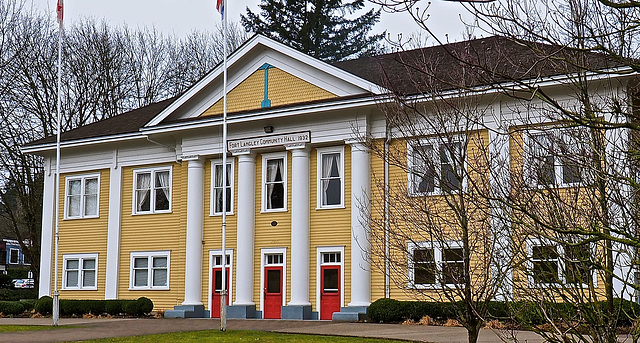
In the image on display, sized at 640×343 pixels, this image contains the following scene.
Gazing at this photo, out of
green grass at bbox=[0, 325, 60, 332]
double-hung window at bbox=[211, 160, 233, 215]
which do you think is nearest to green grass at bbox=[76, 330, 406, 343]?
green grass at bbox=[0, 325, 60, 332]

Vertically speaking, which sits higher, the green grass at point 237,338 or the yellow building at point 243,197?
the yellow building at point 243,197

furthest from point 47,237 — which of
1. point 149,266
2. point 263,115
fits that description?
point 263,115

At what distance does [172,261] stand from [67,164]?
286 inches

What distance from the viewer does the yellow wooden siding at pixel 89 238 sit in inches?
1307

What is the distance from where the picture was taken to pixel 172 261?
31516 millimetres

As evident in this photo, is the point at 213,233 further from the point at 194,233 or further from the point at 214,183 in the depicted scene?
the point at 214,183

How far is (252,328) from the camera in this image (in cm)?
2405

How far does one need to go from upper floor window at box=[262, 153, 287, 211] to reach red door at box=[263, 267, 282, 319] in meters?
2.28

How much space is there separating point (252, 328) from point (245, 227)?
6057 mm

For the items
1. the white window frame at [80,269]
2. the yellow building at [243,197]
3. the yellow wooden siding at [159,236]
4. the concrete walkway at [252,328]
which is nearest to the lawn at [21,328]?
the concrete walkway at [252,328]

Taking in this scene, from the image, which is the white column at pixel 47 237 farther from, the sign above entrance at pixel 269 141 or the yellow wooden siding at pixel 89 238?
the sign above entrance at pixel 269 141

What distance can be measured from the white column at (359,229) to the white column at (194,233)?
639 cm

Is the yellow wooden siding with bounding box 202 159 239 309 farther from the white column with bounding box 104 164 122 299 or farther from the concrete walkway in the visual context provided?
the white column with bounding box 104 164 122 299

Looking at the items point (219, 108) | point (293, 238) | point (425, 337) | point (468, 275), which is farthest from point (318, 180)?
point (468, 275)
